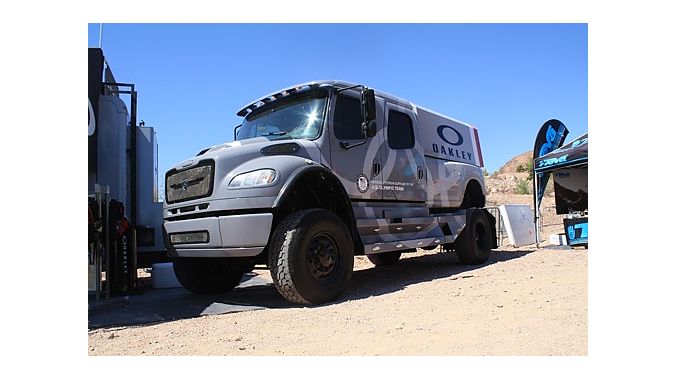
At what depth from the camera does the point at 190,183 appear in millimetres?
5078

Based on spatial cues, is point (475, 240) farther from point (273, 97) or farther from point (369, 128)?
point (273, 97)

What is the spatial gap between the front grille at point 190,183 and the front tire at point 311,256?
84cm

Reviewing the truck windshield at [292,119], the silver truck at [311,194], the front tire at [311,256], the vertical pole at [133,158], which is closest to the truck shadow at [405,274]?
the front tire at [311,256]

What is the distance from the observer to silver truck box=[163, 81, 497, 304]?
4.66 m

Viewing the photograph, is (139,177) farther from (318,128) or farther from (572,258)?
(572,258)

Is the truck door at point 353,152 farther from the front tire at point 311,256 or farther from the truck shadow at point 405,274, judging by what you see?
the truck shadow at point 405,274

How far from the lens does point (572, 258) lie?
8.27 meters

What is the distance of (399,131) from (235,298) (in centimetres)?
305

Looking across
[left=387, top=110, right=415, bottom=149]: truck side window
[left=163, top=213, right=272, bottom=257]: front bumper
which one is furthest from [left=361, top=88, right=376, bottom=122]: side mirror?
[left=163, top=213, right=272, bottom=257]: front bumper

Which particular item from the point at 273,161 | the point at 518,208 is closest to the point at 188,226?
the point at 273,161

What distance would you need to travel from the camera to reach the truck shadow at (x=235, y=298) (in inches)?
186

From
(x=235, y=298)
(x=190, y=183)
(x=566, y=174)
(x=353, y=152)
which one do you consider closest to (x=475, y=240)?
(x=353, y=152)

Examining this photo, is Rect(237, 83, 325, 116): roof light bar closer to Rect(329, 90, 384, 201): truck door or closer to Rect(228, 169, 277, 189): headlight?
Rect(329, 90, 384, 201): truck door

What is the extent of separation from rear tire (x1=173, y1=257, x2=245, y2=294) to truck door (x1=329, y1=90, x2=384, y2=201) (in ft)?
5.45
